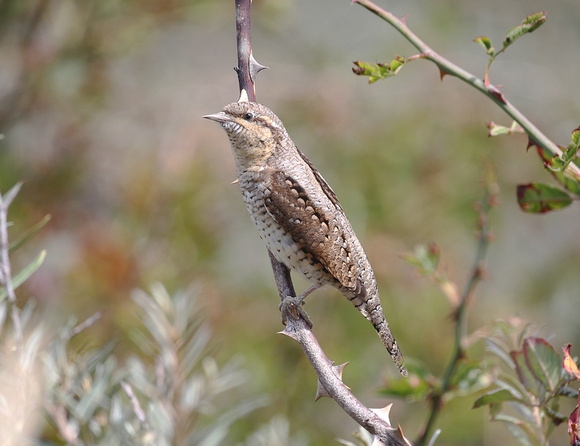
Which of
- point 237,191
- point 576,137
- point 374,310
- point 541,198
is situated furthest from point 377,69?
point 237,191

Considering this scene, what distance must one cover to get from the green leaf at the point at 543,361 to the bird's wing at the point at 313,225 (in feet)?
3.08

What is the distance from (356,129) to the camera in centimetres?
468

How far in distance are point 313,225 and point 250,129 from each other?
0.38 metres

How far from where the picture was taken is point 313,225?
7.10ft

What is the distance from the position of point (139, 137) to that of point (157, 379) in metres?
3.42

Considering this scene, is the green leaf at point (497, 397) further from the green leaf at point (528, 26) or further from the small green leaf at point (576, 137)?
the green leaf at point (528, 26)

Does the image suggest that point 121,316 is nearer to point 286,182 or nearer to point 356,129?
point 286,182

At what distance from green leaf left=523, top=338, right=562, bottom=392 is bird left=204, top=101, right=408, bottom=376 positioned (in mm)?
821

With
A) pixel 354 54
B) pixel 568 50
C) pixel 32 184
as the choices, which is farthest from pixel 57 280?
pixel 568 50

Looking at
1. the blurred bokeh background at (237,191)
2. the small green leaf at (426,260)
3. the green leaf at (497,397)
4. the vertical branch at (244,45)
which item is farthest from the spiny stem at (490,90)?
the blurred bokeh background at (237,191)

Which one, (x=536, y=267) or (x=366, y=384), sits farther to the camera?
(x=536, y=267)

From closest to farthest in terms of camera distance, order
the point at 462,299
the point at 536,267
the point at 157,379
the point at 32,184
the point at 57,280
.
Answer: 1. the point at 157,379
2. the point at 462,299
3. the point at 57,280
4. the point at 32,184
5. the point at 536,267

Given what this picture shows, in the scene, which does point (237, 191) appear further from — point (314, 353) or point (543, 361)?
point (543, 361)

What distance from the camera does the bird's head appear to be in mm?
2037
